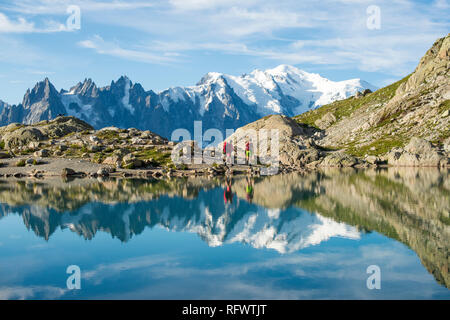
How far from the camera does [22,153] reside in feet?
264

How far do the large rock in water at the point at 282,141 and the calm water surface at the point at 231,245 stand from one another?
40.2m

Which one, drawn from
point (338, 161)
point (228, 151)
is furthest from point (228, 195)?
point (338, 161)

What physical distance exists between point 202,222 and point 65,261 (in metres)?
10.5

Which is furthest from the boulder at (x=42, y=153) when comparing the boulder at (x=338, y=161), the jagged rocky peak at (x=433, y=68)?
the jagged rocky peak at (x=433, y=68)

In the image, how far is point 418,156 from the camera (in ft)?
240

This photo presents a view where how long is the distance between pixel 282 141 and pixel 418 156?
2585 cm

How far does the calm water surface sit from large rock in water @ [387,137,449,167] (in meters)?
37.0

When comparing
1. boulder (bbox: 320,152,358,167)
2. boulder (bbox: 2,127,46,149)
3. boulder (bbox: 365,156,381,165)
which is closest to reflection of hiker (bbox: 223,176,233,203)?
boulder (bbox: 320,152,358,167)

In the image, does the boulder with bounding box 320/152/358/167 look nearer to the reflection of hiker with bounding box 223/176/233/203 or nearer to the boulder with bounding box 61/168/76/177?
the reflection of hiker with bounding box 223/176/233/203

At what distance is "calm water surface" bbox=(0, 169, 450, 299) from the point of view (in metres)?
14.1

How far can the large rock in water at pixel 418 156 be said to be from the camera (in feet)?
232

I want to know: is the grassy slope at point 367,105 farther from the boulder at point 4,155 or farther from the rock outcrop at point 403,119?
the boulder at point 4,155
